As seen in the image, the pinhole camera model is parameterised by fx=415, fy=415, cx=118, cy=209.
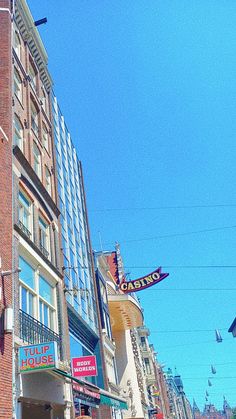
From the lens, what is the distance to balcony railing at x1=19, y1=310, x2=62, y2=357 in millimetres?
13570

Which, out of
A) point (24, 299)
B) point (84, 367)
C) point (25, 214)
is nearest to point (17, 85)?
point (25, 214)

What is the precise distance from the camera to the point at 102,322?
27281 millimetres

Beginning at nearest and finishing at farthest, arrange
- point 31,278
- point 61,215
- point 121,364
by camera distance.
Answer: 1. point 31,278
2. point 61,215
3. point 121,364

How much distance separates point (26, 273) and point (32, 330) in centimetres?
204

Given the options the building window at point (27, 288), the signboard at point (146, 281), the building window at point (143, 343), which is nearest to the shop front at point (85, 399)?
the building window at point (27, 288)

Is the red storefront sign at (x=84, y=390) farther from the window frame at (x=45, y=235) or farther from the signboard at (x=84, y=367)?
the window frame at (x=45, y=235)

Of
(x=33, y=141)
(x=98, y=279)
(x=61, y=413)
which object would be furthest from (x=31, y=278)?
(x=98, y=279)

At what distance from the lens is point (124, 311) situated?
116 ft

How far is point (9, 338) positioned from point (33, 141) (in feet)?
35.6

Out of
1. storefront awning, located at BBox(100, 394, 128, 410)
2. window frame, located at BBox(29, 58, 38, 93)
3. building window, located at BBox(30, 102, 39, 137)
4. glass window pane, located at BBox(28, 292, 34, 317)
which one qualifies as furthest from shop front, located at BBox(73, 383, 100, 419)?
window frame, located at BBox(29, 58, 38, 93)

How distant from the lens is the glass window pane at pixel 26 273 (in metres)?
14.6

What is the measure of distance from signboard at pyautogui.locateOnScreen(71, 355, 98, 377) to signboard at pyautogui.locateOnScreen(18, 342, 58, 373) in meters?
6.33

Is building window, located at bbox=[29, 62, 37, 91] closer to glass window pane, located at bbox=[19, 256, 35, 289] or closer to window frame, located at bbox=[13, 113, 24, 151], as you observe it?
window frame, located at bbox=[13, 113, 24, 151]

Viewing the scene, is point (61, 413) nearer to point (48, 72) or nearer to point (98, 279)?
point (98, 279)
